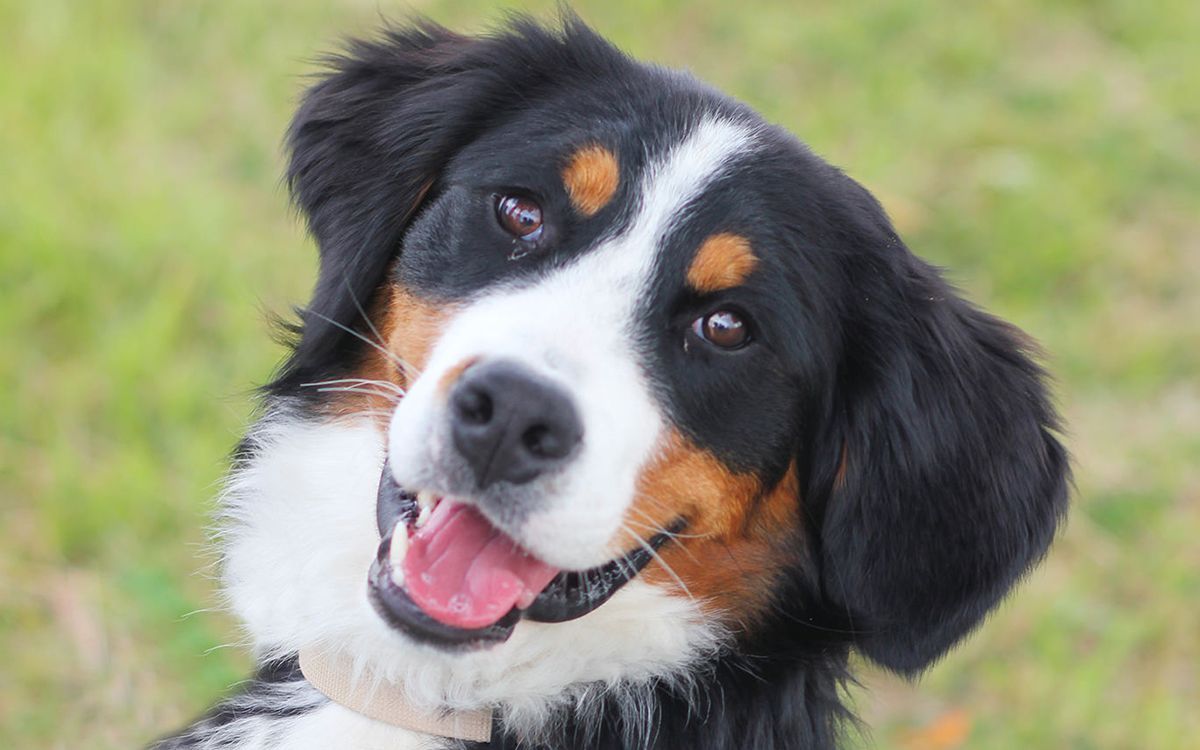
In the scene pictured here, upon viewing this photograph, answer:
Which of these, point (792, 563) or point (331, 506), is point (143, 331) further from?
point (792, 563)

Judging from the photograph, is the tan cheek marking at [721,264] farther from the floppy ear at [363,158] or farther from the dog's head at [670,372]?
the floppy ear at [363,158]

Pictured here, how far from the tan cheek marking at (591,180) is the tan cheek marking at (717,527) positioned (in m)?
0.52

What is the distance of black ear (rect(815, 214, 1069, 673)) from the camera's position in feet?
9.56

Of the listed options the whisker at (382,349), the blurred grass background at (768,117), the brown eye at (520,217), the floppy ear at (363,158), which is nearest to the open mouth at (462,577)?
the whisker at (382,349)

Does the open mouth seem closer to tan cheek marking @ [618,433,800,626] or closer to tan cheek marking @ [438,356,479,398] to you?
tan cheek marking @ [618,433,800,626]

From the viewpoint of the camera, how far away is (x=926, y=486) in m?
2.92

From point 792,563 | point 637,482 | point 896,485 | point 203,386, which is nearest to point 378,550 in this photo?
point 637,482

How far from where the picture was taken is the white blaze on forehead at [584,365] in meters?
2.55

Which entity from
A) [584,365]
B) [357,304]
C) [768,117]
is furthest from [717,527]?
[768,117]

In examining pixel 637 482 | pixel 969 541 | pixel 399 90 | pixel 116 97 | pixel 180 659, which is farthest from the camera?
pixel 116 97

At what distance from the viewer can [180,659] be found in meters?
4.23

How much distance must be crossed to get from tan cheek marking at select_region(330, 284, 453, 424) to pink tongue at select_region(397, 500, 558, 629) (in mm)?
334

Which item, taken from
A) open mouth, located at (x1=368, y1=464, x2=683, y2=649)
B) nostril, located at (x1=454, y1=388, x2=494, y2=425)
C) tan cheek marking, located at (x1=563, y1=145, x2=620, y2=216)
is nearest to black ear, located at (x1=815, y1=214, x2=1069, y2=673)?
open mouth, located at (x1=368, y1=464, x2=683, y2=649)

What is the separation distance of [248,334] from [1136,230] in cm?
451
